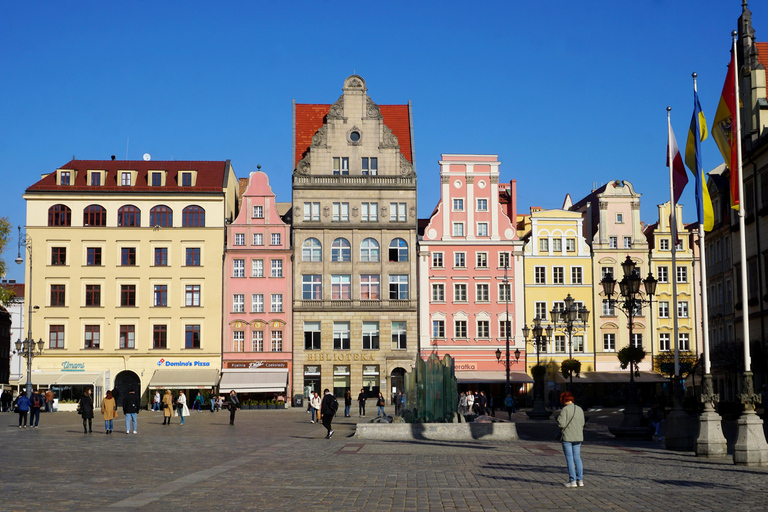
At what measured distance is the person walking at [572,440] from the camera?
1550cm

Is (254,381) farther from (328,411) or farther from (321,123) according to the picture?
(328,411)

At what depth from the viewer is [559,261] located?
71688 mm

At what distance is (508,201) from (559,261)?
26.5 ft

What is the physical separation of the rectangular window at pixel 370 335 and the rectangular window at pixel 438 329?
4325mm

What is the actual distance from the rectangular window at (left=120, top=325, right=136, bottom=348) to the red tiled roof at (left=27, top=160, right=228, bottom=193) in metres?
10.2

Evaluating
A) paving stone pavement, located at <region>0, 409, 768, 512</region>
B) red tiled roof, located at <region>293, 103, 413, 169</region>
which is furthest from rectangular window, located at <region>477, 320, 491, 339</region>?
paving stone pavement, located at <region>0, 409, 768, 512</region>

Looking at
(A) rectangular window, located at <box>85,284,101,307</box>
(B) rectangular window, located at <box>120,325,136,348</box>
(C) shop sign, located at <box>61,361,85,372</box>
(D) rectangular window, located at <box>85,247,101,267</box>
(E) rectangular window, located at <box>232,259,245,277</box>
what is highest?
(D) rectangular window, located at <box>85,247,101,267</box>

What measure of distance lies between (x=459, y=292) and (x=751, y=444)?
5193cm

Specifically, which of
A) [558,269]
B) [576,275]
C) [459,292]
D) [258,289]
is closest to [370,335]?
[459,292]

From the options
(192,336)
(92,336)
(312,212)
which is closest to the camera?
(92,336)

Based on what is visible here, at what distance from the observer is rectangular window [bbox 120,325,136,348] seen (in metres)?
69.4

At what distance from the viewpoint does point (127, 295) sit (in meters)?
69.7

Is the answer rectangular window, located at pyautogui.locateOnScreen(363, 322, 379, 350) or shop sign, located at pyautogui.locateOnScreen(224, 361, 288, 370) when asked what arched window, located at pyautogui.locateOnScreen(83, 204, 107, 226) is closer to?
shop sign, located at pyautogui.locateOnScreen(224, 361, 288, 370)

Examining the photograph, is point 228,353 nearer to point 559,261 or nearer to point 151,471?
point 559,261
